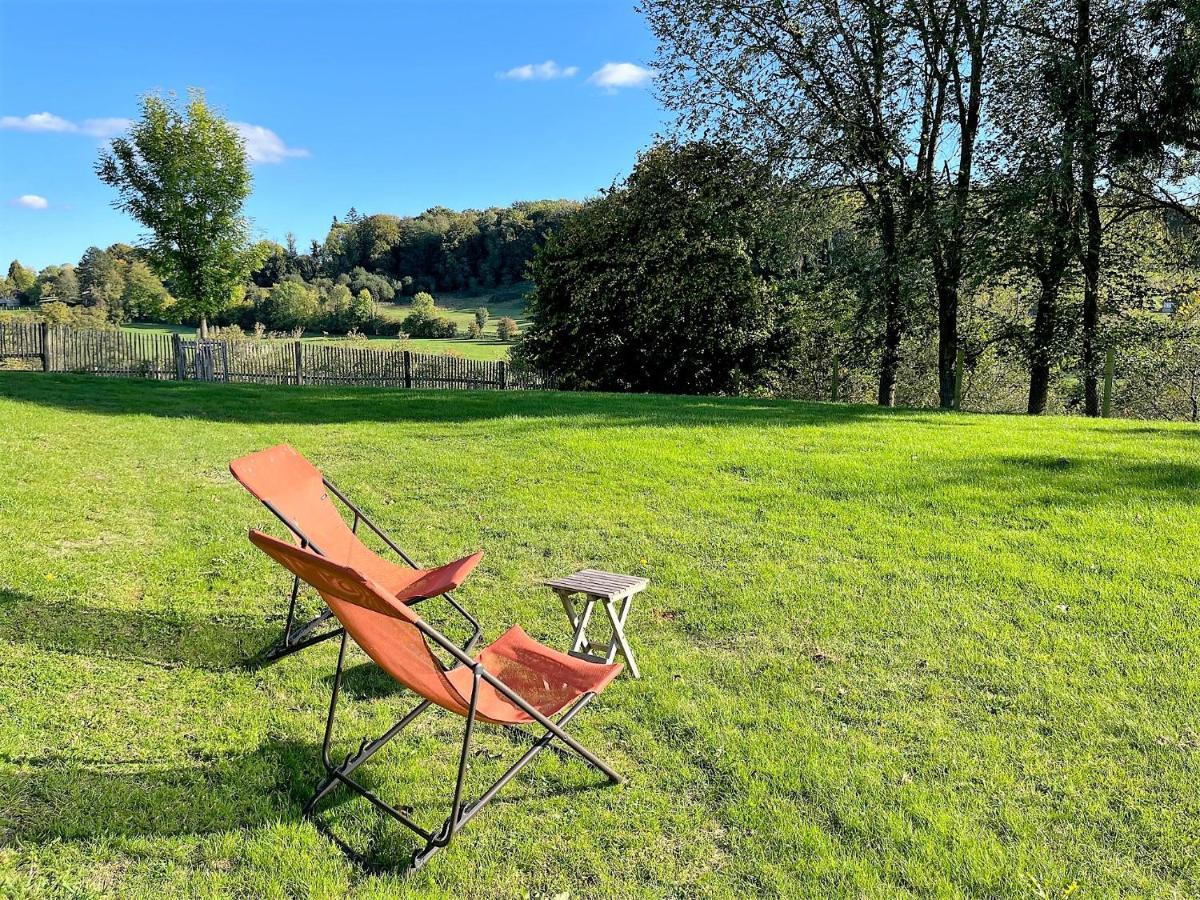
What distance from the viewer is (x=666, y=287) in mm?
20391

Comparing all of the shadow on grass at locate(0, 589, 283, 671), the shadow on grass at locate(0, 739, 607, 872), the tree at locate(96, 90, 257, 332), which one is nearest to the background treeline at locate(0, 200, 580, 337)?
the tree at locate(96, 90, 257, 332)

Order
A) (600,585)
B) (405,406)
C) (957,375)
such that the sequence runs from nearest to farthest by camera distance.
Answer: (600,585), (405,406), (957,375)

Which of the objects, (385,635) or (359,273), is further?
(359,273)

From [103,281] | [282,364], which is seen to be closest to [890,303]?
[282,364]

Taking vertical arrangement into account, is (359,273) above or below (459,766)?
above

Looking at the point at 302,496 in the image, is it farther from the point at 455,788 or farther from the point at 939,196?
the point at 939,196

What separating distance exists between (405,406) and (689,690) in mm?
10205

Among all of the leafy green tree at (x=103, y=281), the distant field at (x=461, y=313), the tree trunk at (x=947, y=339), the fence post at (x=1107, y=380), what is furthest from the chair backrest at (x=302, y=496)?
the leafy green tree at (x=103, y=281)

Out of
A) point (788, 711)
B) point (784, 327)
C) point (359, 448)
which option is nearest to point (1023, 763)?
point (788, 711)

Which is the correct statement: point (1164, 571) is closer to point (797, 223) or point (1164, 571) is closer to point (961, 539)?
point (961, 539)

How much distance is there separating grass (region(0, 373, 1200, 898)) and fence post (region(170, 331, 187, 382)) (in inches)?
602

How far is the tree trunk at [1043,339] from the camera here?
15.9 metres

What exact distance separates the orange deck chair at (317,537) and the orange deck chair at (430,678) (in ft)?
2.62

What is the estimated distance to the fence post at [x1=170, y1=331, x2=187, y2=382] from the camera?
21.8 metres
